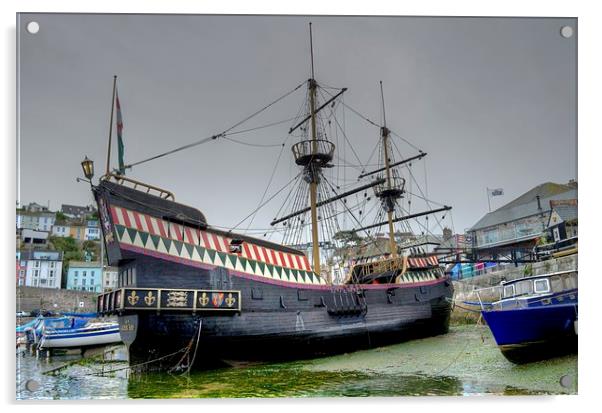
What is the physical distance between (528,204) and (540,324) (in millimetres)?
2293

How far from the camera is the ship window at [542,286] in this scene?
27.3ft

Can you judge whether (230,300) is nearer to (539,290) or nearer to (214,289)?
(214,289)

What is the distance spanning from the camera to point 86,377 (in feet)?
24.1

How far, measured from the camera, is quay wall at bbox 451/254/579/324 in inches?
378

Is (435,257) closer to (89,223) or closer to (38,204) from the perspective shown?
(89,223)

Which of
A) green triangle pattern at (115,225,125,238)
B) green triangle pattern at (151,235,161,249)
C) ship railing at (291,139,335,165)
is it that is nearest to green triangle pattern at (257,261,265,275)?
green triangle pattern at (151,235,161,249)

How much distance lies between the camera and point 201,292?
7.55 m

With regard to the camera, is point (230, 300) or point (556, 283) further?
point (556, 283)

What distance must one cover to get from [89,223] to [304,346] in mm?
7070

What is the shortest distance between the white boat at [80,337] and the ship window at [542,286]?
38.5ft

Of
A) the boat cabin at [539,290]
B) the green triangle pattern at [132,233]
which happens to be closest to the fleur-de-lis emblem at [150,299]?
the green triangle pattern at [132,233]

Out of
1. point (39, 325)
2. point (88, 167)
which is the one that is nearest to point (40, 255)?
point (88, 167)

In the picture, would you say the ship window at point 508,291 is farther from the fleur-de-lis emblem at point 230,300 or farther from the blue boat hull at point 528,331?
the fleur-de-lis emblem at point 230,300

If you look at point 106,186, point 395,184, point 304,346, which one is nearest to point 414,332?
point 304,346
